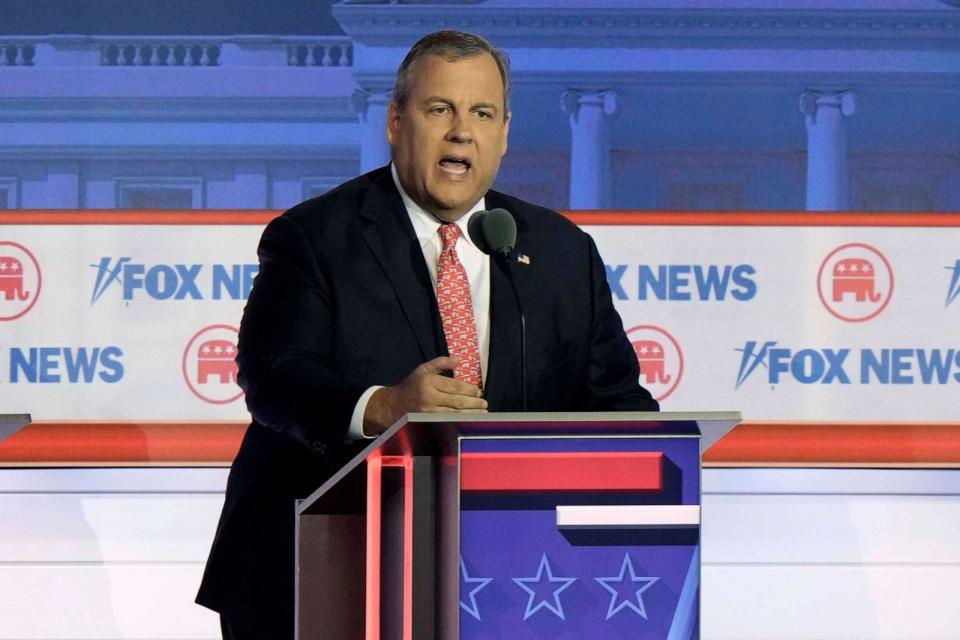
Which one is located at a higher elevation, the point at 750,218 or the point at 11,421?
the point at 750,218

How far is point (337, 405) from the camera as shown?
6.78ft

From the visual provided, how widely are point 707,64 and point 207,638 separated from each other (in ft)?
6.87

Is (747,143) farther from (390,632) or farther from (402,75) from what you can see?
(390,632)

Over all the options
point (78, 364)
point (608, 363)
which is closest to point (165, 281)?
point (78, 364)

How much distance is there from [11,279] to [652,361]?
1.65m

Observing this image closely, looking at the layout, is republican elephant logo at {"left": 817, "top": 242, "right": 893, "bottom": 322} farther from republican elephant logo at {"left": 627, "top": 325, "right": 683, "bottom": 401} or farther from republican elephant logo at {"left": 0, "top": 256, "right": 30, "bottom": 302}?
republican elephant logo at {"left": 0, "top": 256, "right": 30, "bottom": 302}

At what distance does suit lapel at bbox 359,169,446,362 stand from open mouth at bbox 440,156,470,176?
4.1 inches

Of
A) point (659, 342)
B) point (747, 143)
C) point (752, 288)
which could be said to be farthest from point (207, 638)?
point (747, 143)

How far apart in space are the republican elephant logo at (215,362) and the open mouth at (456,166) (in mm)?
1501

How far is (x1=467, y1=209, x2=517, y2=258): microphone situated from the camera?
209 cm

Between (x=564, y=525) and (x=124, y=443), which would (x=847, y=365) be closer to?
(x=124, y=443)

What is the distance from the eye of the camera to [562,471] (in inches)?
65.8

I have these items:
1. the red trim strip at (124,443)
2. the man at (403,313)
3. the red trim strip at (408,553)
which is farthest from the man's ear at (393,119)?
the red trim strip at (124,443)

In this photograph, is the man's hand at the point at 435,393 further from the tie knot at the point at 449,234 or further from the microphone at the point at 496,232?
the tie knot at the point at 449,234
